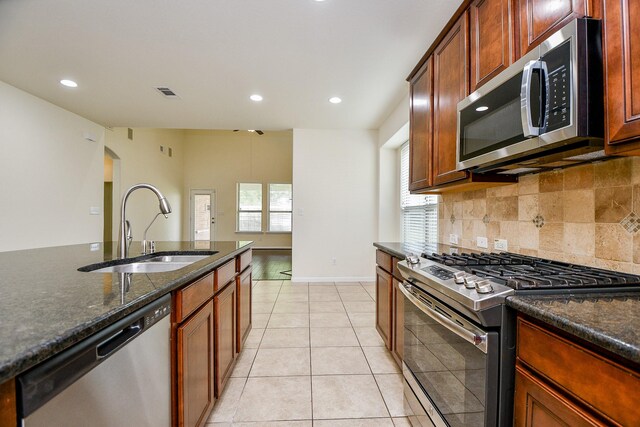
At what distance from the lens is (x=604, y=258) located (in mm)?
1203

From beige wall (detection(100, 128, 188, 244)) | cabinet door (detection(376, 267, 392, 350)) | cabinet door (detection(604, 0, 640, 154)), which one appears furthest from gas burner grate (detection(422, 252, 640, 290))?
beige wall (detection(100, 128, 188, 244))

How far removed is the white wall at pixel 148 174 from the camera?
5473 millimetres

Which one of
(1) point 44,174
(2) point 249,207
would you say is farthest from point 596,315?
(2) point 249,207

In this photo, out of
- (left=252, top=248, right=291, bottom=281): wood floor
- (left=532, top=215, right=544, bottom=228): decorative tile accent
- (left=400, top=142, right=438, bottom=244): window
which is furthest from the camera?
(left=252, top=248, right=291, bottom=281): wood floor

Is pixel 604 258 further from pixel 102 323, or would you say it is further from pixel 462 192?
pixel 102 323

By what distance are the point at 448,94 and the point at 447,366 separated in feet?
5.17

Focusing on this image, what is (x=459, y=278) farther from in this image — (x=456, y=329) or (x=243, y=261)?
(x=243, y=261)

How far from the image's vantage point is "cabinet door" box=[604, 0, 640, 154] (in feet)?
2.72

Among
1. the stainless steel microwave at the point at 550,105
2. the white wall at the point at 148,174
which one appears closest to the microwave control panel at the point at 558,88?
the stainless steel microwave at the point at 550,105

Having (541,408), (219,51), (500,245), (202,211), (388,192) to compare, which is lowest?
(541,408)

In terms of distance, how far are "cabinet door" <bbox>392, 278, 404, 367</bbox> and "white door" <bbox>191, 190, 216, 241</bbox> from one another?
783 cm

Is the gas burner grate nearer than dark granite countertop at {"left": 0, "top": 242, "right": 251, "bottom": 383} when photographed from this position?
No

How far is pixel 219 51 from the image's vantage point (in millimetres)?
2582

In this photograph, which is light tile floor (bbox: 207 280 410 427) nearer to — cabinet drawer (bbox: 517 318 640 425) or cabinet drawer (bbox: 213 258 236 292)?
cabinet drawer (bbox: 213 258 236 292)
